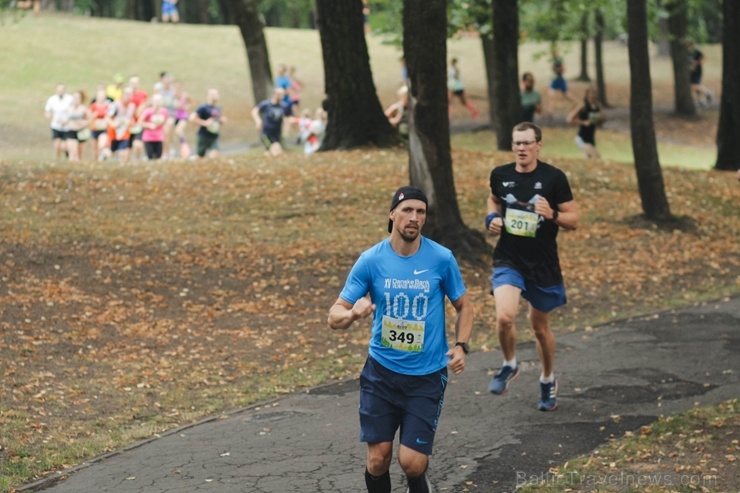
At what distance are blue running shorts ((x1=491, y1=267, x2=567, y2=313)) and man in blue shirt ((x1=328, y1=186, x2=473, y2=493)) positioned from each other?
287cm

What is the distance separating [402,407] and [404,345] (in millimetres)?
341

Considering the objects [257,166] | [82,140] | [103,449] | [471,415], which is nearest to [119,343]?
[103,449]

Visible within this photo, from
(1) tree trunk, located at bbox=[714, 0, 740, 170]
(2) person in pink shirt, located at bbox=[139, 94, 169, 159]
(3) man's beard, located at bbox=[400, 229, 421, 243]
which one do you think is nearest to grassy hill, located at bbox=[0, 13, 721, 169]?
(2) person in pink shirt, located at bbox=[139, 94, 169, 159]

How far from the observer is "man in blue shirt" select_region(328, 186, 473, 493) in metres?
6.59

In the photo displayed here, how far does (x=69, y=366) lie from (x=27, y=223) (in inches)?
226

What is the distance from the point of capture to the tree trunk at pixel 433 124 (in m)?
15.3

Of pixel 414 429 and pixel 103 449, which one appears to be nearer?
pixel 414 429

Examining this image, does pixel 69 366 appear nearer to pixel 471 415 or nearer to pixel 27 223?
pixel 471 415

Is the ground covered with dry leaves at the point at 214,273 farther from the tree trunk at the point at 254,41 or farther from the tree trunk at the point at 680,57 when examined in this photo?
the tree trunk at the point at 680,57

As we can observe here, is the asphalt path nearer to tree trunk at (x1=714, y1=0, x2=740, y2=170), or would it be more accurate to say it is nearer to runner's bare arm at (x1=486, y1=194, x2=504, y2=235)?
runner's bare arm at (x1=486, y1=194, x2=504, y2=235)

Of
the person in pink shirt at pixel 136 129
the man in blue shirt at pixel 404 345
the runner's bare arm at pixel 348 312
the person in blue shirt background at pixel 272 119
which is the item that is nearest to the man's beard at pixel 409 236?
the man in blue shirt at pixel 404 345

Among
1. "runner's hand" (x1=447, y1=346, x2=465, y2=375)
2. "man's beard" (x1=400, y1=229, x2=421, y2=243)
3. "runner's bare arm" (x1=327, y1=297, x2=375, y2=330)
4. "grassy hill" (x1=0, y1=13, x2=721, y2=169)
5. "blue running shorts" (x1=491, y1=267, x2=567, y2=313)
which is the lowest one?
"grassy hill" (x1=0, y1=13, x2=721, y2=169)

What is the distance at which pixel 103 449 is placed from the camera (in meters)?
8.87

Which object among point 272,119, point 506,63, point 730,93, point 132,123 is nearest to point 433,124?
point 272,119
